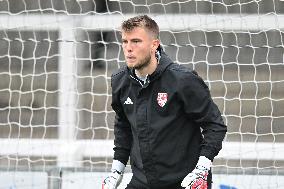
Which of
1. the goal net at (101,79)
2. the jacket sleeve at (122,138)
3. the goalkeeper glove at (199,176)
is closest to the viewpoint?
the goalkeeper glove at (199,176)

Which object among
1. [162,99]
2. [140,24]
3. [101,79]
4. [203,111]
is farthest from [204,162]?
[101,79]

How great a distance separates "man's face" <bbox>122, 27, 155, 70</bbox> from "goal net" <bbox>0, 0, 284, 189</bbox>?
2143 millimetres

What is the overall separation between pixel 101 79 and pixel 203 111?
8.72 feet

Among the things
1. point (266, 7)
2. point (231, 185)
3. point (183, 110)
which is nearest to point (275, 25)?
point (266, 7)

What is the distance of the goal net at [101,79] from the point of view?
20.0ft

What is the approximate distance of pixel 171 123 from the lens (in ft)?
13.2

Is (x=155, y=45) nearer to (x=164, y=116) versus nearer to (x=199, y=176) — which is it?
(x=164, y=116)

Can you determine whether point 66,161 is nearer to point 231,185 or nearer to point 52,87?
point 52,87

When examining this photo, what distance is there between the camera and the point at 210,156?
3.93 m

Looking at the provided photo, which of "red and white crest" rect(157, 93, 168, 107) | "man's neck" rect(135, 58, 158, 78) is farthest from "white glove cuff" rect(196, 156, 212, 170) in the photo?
"man's neck" rect(135, 58, 158, 78)

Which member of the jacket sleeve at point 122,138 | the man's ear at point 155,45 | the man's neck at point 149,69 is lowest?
the jacket sleeve at point 122,138

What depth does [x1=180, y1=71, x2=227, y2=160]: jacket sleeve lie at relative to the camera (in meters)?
3.95

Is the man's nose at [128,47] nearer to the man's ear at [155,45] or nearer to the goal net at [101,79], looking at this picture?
the man's ear at [155,45]

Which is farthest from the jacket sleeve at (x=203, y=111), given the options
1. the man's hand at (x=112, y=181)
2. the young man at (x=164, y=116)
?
the man's hand at (x=112, y=181)
